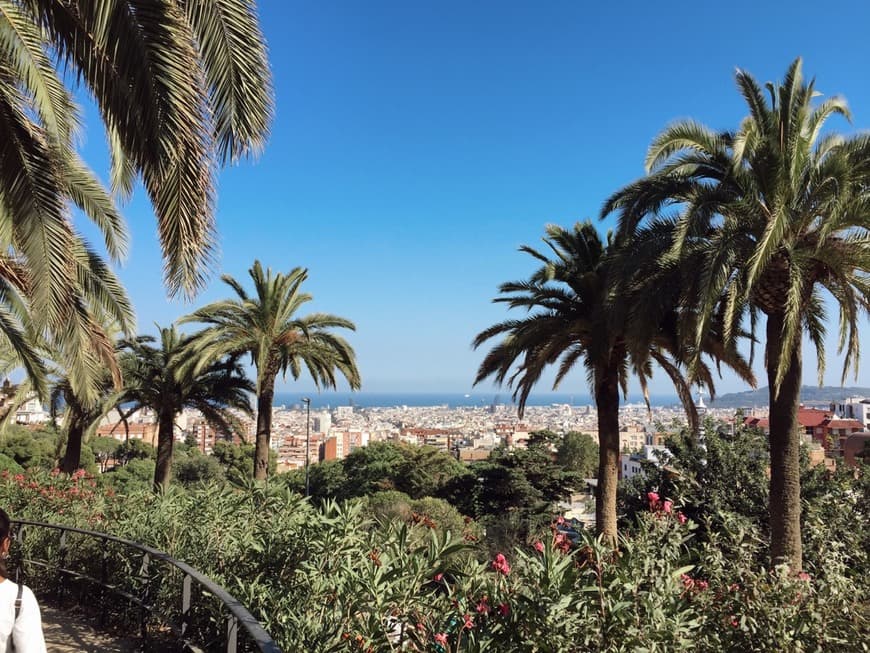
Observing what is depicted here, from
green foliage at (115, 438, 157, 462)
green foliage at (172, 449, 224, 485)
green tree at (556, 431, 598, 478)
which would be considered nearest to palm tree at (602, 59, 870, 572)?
green foliage at (172, 449, 224, 485)

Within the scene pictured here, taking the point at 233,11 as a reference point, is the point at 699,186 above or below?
above

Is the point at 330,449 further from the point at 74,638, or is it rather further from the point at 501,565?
the point at 501,565

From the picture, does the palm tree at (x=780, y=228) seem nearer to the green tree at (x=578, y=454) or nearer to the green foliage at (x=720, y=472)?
the green foliage at (x=720, y=472)

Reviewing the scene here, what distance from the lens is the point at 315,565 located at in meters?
3.81

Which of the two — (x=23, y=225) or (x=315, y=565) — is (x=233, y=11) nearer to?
(x=23, y=225)

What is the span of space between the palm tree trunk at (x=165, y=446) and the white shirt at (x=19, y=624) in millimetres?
15148

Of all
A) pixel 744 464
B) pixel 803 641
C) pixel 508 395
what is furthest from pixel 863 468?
pixel 803 641

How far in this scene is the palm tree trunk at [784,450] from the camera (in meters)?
8.17

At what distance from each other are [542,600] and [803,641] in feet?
4.76

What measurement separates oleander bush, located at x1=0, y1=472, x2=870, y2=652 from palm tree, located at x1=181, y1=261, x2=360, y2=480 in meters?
10.6

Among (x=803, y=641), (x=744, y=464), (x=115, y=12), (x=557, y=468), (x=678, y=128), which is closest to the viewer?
(x=803, y=641)

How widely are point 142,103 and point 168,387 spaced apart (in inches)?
576

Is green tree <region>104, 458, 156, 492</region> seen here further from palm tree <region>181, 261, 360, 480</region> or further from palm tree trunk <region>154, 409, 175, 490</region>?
palm tree <region>181, 261, 360, 480</region>

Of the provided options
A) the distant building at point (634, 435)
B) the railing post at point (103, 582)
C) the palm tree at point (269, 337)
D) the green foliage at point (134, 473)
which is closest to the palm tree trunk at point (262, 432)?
the palm tree at point (269, 337)
